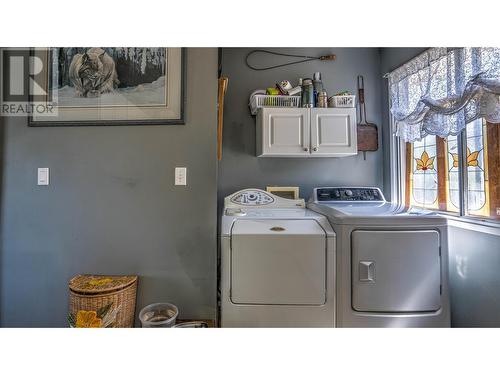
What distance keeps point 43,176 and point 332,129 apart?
2.16 meters

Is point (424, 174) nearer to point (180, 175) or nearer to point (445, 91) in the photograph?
point (445, 91)

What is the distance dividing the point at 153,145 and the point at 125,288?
2.90ft

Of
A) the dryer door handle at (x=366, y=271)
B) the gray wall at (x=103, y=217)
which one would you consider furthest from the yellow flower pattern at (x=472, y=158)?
the gray wall at (x=103, y=217)

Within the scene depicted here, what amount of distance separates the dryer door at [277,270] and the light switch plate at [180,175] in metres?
0.51

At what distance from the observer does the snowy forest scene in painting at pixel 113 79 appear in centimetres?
147

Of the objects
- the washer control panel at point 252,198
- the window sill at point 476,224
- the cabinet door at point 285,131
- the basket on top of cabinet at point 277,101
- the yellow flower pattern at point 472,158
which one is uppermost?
the basket on top of cabinet at point 277,101

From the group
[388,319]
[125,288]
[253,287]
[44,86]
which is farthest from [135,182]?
[388,319]

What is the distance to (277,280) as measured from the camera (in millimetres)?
1354

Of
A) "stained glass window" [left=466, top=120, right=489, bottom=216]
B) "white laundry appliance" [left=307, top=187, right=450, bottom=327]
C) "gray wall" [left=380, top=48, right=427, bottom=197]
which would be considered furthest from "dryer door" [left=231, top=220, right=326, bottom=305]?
"gray wall" [left=380, top=48, right=427, bottom=197]

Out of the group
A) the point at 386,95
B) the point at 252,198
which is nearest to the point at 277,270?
the point at 252,198

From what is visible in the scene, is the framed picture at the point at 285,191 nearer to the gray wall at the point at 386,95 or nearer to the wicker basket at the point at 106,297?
the gray wall at the point at 386,95
